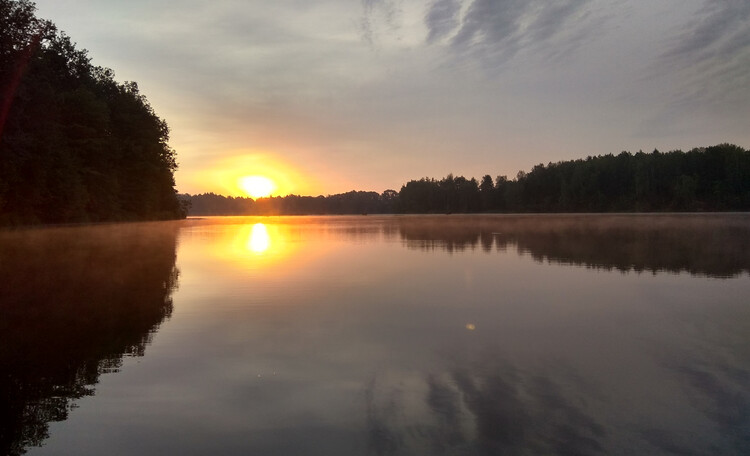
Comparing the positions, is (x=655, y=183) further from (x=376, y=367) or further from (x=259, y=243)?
(x=376, y=367)

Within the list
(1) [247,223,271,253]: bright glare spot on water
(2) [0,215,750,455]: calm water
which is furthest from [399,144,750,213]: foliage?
(2) [0,215,750,455]: calm water

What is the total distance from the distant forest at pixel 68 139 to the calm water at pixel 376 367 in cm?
3612

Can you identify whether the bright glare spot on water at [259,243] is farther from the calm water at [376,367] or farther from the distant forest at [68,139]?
the distant forest at [68,139]

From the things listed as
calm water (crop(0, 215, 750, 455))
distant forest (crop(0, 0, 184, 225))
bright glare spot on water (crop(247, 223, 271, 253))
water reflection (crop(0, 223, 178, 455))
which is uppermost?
distant forest (crop(0, 0, 184, 225))

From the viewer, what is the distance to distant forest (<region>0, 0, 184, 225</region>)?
143ft

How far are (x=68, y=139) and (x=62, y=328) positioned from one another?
5844 centimetres

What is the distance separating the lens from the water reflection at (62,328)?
6203mm

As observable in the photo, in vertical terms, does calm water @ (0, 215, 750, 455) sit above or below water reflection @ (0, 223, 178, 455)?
below

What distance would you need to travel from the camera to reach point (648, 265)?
19.8 meters

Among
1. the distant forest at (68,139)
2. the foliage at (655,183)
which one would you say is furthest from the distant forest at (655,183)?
the distant forest at (68,139)

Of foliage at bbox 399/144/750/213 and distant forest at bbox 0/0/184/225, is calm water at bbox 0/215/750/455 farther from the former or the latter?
foliage at bbox 399/144/750/213

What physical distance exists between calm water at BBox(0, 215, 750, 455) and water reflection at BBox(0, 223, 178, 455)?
0.14ft

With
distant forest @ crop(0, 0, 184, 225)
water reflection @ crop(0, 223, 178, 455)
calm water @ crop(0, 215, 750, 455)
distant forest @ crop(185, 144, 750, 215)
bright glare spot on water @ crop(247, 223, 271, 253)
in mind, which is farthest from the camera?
distant forest @ crop(185, 144, 750, 215)

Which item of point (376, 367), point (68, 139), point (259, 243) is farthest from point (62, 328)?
point (68, 139)
